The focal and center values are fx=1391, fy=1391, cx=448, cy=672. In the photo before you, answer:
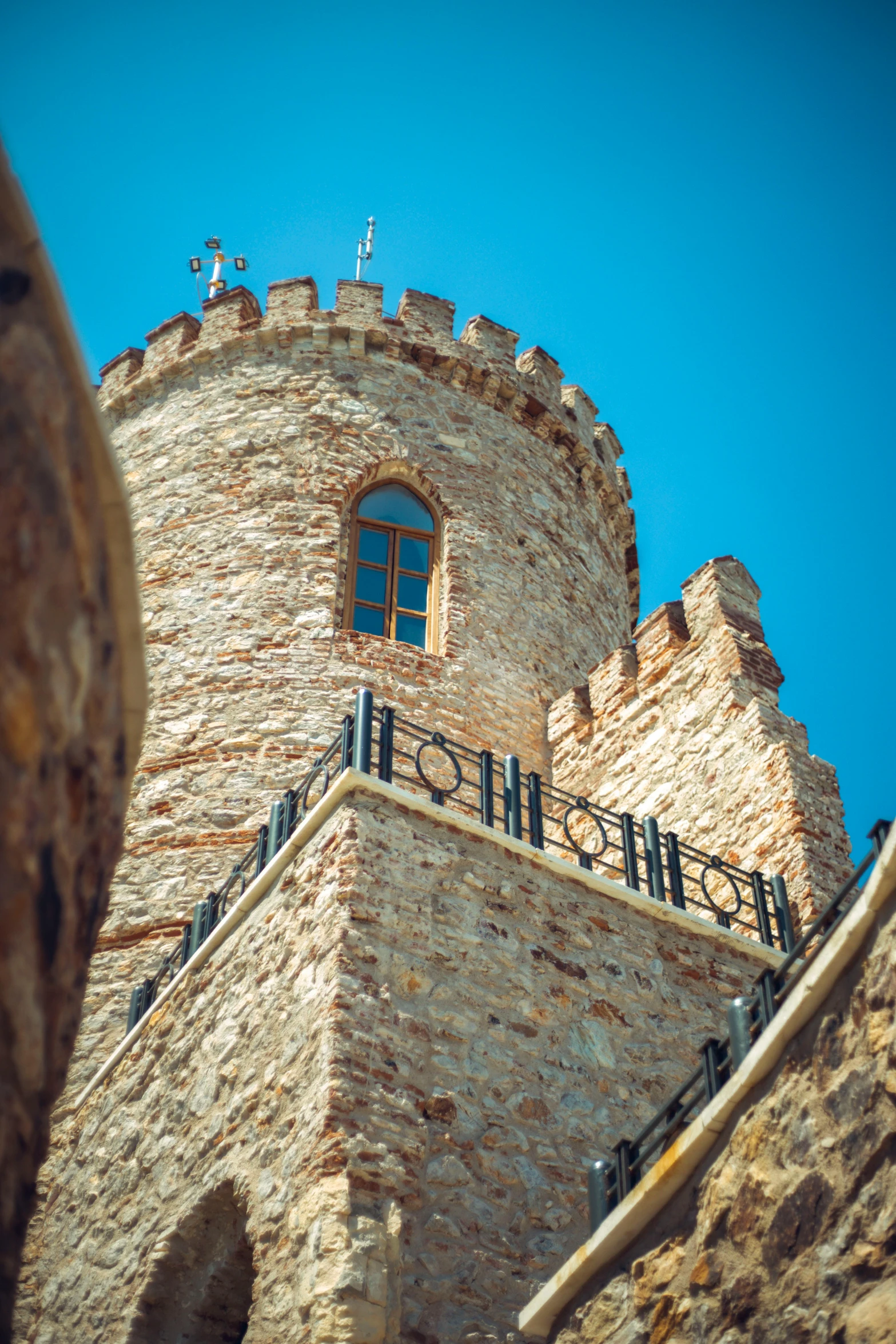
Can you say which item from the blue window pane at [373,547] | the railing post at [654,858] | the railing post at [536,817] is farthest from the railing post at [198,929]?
the blue window pane at [373,547]

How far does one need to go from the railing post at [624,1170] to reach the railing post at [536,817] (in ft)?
7.86

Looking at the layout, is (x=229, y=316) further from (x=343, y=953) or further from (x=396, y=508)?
(x=343, y=953)

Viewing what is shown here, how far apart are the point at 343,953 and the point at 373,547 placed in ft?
20.7

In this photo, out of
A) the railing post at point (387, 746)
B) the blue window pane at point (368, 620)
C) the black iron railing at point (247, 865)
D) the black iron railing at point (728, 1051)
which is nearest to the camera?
the black iron railing at point (728, 1051)

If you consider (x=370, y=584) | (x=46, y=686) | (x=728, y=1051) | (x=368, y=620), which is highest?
(x=370, y=584)

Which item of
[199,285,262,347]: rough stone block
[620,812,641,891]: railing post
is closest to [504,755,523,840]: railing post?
[620,812,641,891]: railing post

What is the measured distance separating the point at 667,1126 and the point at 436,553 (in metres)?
7.83

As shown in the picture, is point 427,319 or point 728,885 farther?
point 427,319

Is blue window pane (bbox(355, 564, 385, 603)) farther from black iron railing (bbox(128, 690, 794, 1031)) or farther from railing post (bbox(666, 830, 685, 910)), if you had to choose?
railing post (bbox(666, 830, 685, 910))

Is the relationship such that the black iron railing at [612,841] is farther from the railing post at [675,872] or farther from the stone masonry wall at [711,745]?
the stone masonry wall at [711,745]

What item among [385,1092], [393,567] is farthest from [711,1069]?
[393,567]

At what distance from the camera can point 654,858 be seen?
803 cm

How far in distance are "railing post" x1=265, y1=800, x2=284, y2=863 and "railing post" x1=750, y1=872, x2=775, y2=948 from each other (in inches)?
112

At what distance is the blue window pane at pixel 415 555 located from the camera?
477 inches
